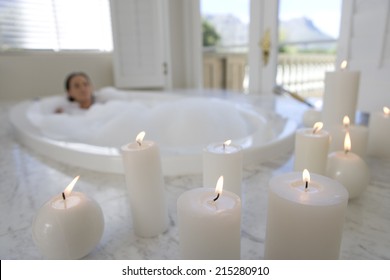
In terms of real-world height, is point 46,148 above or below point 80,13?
below

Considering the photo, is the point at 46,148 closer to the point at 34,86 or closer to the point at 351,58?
the point at 351,58

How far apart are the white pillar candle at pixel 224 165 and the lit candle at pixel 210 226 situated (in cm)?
14

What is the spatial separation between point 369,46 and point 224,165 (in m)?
1.26

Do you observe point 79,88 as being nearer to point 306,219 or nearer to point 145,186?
point 145,186

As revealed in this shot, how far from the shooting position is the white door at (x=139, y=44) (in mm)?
2686

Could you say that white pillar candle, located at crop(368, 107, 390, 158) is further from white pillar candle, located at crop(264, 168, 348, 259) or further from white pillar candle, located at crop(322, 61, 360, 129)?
white pillar candle, located at crop(264, 168, 348, 259)

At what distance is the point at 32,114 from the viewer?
1.72 metres

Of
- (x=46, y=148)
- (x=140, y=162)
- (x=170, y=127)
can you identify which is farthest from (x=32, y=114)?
(x=140, y=162)

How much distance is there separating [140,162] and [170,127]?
3.06 feet

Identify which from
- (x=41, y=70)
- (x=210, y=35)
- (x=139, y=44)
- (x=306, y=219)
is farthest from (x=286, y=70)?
(x=306, y=219)

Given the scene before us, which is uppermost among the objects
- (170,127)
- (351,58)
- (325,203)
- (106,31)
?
(106,31)

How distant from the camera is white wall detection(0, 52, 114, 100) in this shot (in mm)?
2490

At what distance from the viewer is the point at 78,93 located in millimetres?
2145
